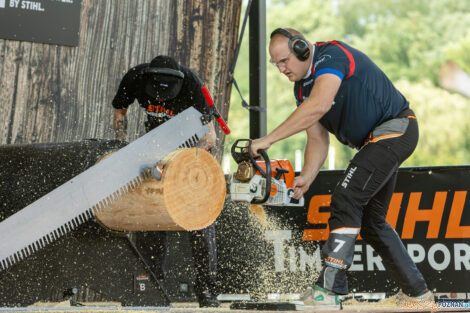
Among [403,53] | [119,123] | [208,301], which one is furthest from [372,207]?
[403,53]

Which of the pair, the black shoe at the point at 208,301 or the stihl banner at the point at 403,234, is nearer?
the black shoe at the point at 208,301

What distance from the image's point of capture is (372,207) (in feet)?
13.2

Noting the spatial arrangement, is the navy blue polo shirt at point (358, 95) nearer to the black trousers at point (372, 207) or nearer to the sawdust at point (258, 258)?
the black trousers at point (372, 207)

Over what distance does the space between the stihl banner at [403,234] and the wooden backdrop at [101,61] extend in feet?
3.55

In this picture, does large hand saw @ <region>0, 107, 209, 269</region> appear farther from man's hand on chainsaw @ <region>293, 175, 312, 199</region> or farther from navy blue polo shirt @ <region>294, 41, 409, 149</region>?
navy blue polo shirt @ <region>294, 41, 409, 149</region>

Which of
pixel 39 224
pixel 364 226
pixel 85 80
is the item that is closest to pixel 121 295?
pixel 39 224

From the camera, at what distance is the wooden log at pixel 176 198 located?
3.39 metres

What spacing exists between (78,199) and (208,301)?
4.67ft

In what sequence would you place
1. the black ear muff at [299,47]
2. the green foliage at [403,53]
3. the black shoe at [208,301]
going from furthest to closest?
the green foliage at [403,53] → the black shoe at [208,301] → the black ear muff at [299,47]

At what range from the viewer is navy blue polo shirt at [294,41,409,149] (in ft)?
12.5

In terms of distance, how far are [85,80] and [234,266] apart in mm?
1922

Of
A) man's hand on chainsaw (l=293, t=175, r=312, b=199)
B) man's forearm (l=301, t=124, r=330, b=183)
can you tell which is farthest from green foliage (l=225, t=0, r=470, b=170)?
man's hand on chainsaw (l=293, t=175, r=312, b=199)

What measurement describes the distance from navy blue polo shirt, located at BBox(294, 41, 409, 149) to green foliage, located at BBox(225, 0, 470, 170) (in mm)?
12004

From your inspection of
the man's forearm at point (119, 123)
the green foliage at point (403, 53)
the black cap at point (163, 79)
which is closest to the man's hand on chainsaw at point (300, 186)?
the black cap at point (163, 79)
